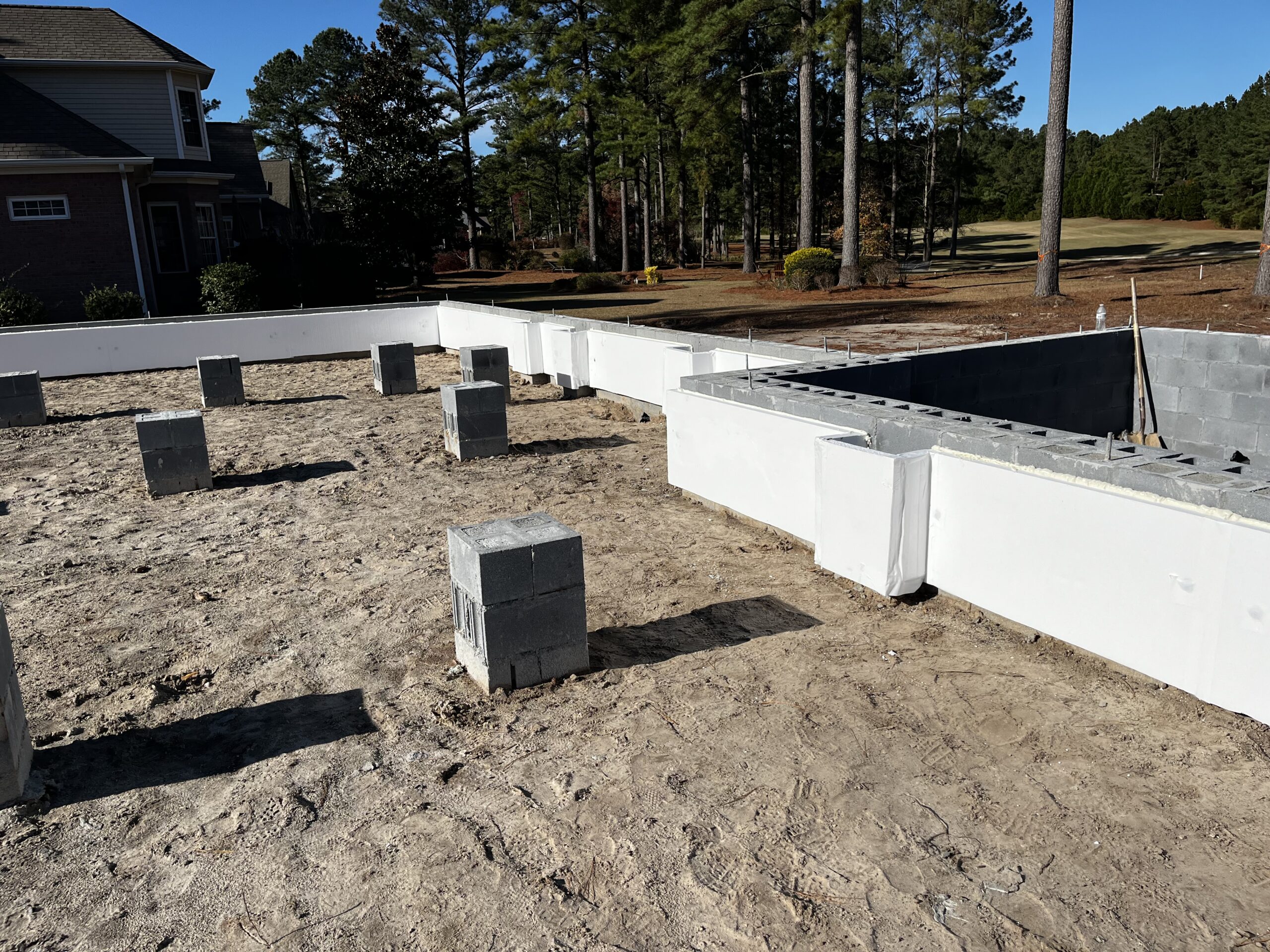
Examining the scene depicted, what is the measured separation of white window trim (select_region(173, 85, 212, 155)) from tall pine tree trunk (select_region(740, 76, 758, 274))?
64.3 feet

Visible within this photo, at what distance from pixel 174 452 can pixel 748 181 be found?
33.2m

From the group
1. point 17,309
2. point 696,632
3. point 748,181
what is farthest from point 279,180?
point 696,632

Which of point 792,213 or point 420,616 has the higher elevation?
point 792,213

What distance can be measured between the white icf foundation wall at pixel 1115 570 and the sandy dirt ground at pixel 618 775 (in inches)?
6.2

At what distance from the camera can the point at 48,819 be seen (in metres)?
4.43

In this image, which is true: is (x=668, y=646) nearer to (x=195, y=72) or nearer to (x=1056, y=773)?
(x=1056, y=773)

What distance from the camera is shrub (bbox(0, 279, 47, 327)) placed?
72.1ft

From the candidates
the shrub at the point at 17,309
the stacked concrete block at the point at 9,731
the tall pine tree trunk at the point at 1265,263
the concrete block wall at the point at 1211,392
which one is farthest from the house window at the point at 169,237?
the tall pine tree trunk at the point at 1265,263

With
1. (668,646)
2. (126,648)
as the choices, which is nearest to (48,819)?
(126,648)

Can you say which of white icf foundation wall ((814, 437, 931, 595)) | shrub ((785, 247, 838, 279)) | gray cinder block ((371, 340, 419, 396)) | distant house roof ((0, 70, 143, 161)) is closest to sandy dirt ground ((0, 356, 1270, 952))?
white icf foundation wall ((814, 437, 931, 595))

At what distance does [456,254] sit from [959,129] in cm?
2548

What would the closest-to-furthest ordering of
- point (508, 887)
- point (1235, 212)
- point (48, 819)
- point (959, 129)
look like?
1. point (508, 887)
2. point (48, 819)
3. point (959, 129)
4. point (1235, 212)

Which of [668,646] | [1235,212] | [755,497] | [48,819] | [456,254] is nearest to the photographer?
[48,819]

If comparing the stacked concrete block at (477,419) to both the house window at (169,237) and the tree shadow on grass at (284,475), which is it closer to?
the tree shadow on grass at (284,475)
